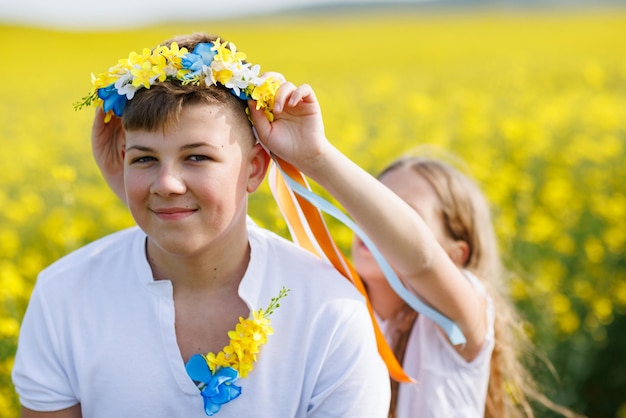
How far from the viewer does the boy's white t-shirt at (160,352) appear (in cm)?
184

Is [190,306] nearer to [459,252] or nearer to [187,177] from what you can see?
[187,177]

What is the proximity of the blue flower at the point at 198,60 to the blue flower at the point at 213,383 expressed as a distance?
0.59 m

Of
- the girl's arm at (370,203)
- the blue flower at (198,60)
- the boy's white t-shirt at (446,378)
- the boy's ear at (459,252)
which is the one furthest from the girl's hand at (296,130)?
the boy's ear at (459,252)

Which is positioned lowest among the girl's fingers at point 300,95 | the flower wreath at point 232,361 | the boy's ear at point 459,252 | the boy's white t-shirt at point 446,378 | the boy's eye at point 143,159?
the boy's white t-shirt at point 446,378

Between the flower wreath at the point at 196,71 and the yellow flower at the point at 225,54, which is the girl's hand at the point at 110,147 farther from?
the yellow flower at the point at 225,54

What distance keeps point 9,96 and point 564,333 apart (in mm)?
11023

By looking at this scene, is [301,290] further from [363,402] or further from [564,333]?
[564,333]

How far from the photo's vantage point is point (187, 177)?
5.76 feet

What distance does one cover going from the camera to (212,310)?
193cm

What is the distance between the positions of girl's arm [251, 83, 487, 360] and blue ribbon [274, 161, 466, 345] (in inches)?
0.9

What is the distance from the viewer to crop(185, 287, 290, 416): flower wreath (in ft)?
5.94

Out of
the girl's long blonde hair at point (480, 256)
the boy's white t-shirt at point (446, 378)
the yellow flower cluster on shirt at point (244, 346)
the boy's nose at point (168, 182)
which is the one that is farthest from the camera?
the girl's long blonde hair at point (480, 256)

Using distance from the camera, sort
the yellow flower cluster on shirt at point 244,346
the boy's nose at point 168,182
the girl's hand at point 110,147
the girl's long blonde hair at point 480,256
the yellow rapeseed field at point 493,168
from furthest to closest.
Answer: the yellow rapeseed field at point 493,168, the girl's long blonde hair at point 480,256, the girl's hand at point 110,147, the yellow flower cluster on shirt at point 244,346, the boy's nose at point 168,182

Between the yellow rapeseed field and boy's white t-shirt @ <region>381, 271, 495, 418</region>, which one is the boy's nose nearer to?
boy's white t-shirt @ <region>381, 271, 495, 418</region>
